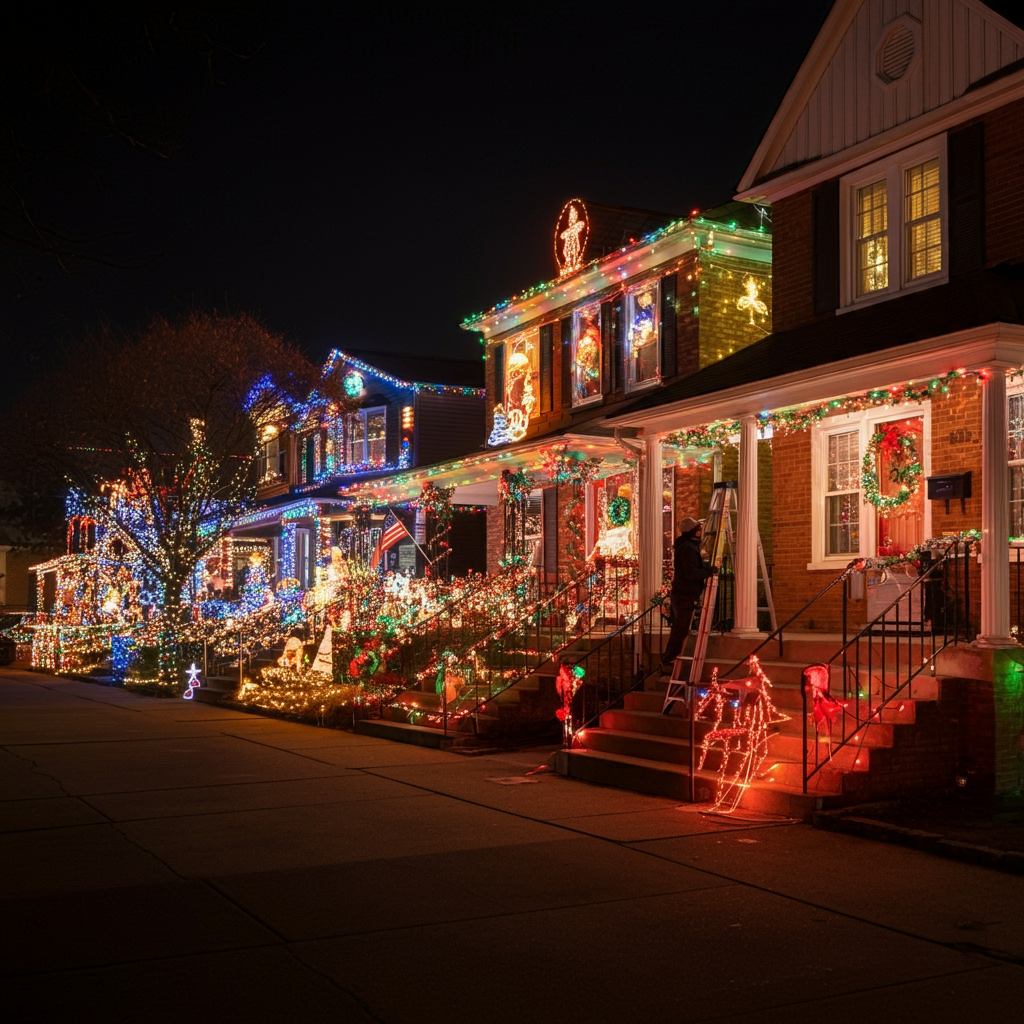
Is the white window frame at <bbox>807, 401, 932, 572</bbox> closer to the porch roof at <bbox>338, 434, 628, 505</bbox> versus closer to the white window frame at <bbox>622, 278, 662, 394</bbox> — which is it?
the porch roof at <bbox>338, 434, 628, 505</bbox>

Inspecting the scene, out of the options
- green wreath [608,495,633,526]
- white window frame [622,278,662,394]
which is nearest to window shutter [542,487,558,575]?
green wreath [608,495,633,526]

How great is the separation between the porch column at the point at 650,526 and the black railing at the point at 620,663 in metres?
0.29

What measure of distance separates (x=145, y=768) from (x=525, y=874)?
6.12 m

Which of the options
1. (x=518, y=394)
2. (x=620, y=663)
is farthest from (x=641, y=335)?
(x=620, y=663)

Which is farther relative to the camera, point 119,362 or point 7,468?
point 7,468

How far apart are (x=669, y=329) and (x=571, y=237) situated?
3.46 m

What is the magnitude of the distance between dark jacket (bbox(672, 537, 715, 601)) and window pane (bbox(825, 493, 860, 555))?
2.60 metres

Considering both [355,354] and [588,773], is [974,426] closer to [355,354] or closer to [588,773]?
[588,773]

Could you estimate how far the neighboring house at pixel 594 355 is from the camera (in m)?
17.8

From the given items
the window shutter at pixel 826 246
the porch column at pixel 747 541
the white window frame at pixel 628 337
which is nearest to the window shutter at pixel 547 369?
the white window frame at pixel 628 337

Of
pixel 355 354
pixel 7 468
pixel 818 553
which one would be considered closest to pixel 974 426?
pixel 818 553

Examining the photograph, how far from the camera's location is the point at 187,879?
A: 714 cm

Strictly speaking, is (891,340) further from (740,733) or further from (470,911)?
(470,911)

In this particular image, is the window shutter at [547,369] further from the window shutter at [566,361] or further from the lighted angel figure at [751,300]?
the lighted angel figure at [751,300]
